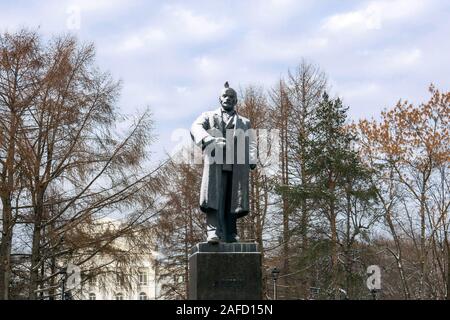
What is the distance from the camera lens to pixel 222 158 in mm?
9969

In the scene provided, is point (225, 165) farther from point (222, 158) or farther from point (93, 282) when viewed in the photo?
point (93, 282)

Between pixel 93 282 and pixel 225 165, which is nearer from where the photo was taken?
pixel 225 165

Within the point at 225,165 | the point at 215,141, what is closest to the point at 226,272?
the point at 225,165

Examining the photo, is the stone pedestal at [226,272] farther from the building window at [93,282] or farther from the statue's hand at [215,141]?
the building window at [93,282]

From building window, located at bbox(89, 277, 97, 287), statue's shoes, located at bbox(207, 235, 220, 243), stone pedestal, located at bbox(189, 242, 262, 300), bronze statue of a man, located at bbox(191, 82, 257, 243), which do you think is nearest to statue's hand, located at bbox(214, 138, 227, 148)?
bronze statue of a man, located at bbox(191, 82, 257, 243)

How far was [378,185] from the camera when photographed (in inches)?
1110

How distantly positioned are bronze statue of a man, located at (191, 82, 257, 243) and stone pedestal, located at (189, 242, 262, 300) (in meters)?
0.36

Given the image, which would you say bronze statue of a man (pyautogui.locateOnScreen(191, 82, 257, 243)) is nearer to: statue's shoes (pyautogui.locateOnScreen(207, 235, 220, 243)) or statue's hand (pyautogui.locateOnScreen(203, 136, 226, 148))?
statue's hand (pyautogui.locateOnScreen(203, 136, 226, 148))

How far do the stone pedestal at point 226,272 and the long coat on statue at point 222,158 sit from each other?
686 mm

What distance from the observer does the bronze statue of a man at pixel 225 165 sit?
9.80m

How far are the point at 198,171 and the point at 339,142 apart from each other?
6.39 metres

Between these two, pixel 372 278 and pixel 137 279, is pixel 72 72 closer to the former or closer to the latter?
pixel 137 279

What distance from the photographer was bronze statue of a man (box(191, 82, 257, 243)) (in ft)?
32.2

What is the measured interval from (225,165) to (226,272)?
61.8 inches
